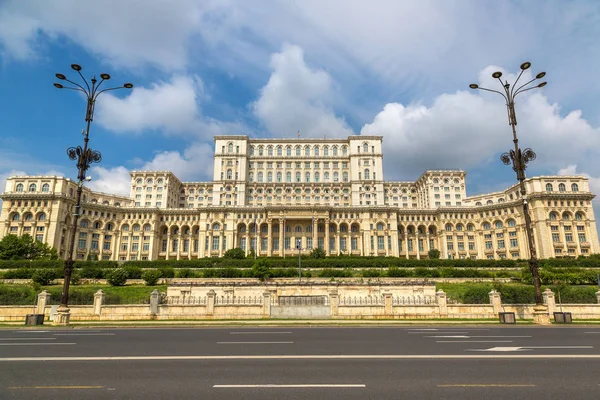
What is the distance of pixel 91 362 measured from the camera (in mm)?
10492

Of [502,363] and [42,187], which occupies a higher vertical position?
[42,187]

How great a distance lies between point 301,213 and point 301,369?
3409 inches

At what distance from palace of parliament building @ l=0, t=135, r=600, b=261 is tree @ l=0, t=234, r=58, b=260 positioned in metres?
14.7

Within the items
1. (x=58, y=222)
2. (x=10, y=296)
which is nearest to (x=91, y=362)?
(x=10, y=296)

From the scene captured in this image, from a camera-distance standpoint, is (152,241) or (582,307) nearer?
(582,307)

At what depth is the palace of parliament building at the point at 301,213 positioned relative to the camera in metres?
91.0

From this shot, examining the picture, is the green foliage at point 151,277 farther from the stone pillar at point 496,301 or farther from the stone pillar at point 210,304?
the stone pillar at point 496,301

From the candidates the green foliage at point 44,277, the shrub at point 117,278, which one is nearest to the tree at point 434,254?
the shrub at point 117,278

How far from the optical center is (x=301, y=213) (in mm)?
96062

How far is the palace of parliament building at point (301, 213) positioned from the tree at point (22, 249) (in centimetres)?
1471

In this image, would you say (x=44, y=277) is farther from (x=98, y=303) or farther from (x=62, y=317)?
(x=62, y=317)

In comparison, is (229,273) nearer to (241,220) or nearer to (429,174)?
(241,220)

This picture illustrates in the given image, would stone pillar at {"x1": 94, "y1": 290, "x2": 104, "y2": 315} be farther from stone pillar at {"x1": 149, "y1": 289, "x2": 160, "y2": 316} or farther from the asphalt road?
the asphalt road

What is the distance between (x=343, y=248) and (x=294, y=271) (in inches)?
1733
